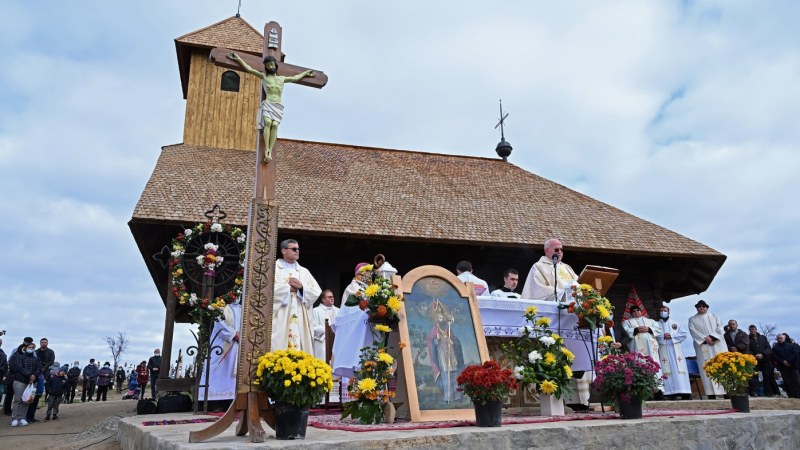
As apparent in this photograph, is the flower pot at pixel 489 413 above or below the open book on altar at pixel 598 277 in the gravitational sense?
below

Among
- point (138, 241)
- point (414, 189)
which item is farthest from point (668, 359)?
point (138, 241)

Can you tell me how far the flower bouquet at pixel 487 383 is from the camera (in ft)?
15.5

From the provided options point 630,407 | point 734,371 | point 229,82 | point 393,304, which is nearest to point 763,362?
point 734,371

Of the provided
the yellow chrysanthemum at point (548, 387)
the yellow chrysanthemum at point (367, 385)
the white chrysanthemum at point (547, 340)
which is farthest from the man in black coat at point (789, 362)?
the yellow chrysanthemum at point (367, 385)

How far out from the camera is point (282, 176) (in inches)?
576

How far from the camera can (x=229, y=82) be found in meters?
18.6

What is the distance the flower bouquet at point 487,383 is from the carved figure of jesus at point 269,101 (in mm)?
2580

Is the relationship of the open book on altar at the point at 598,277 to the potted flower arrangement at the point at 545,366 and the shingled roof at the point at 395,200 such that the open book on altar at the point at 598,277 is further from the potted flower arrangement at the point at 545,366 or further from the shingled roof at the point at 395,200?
the shingled roof at the point at 395,200

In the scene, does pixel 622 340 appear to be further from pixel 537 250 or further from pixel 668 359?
pixel 537 250

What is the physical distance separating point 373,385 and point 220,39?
54.5ft

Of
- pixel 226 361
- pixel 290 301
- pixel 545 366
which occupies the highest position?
pixel 290 301

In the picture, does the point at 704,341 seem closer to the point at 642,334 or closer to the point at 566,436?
the point at 642,334

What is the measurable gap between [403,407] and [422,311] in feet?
3.17

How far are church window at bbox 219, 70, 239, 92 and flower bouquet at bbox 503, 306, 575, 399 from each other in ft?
49.2
